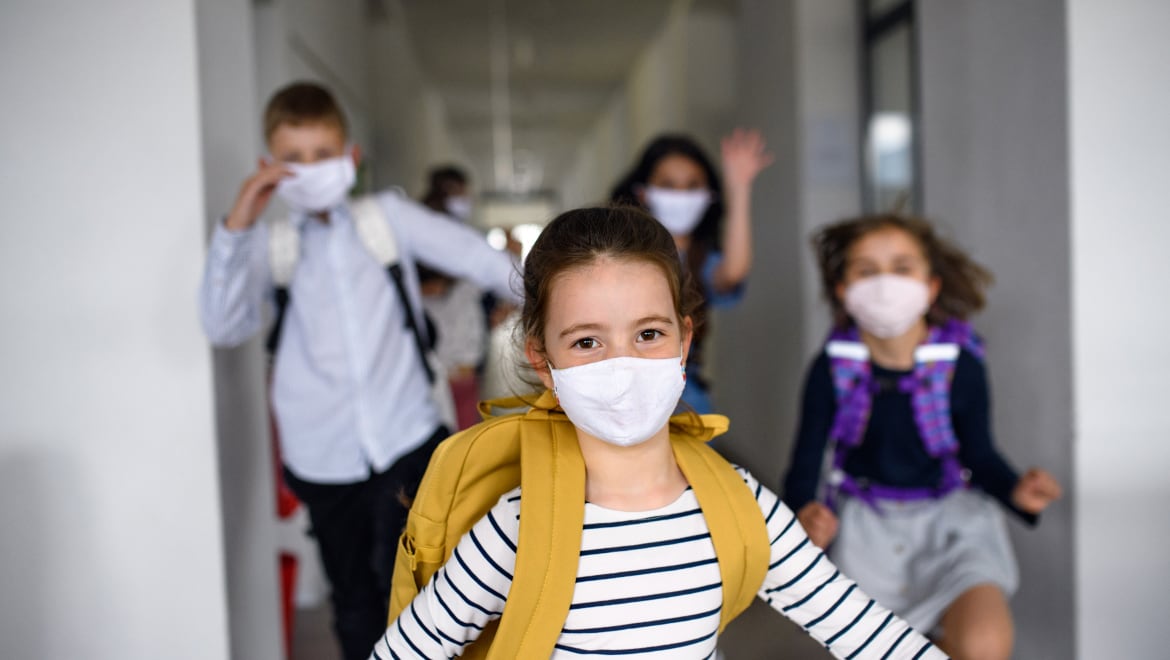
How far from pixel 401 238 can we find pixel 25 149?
2.95 ft

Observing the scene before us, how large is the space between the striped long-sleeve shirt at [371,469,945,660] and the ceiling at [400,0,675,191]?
750cm

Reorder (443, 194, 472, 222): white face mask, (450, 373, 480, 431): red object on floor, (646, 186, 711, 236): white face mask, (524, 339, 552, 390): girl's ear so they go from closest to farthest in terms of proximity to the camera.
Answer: (524, 339, 552, 390): girl's ear, (646, 186, 711, 236): white face mask, (450, 373, 480, 431): red object on floor, (443, 194, 472, 222): white face mask

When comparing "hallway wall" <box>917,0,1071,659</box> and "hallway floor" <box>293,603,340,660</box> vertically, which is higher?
"hallway wall" <box>917,0,1071,659</box>

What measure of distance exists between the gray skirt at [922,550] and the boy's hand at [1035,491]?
0.14m

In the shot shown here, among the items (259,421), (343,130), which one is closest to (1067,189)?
(343,130)

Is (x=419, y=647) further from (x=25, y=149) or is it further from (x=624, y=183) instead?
(x=624, y=183)

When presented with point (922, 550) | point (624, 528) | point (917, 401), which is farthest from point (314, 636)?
point (624, 528)

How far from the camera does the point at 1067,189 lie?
94.6 inches

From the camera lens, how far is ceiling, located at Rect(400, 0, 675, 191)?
8562 millimetres

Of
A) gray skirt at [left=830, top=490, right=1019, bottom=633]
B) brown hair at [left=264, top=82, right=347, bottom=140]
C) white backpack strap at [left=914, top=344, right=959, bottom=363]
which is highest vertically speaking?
brown hair at [left=264, top=82, right=347, bottom=140]

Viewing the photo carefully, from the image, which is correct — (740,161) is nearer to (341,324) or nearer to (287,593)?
(341,324)

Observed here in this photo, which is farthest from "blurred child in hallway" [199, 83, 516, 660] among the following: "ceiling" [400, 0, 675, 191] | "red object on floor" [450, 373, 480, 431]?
"ceiling" [400, 0, 675, 191]

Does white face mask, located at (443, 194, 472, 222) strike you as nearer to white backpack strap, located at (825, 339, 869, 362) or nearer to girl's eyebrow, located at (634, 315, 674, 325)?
white backpack strap, located at (825, 339, 869, 362)

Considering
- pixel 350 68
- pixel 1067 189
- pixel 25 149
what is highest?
pixel 350 68
